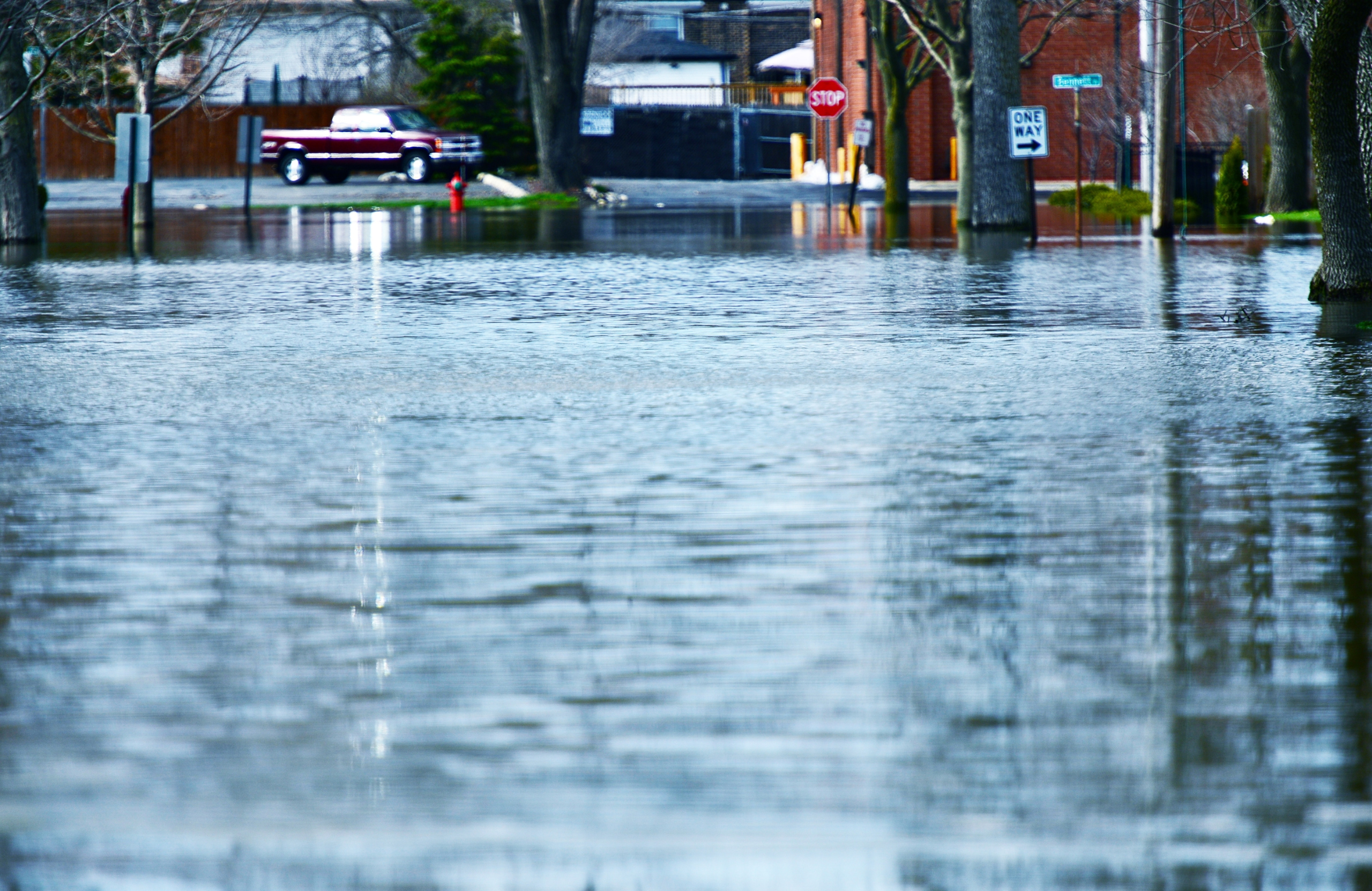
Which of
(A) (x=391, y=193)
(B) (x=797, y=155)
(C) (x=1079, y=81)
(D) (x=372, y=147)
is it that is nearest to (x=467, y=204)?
(A) (x=391, y=193)

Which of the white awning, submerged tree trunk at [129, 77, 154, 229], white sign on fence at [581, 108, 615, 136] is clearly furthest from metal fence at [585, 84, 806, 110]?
submerged tree trunk at [129, 77, 154, 229]

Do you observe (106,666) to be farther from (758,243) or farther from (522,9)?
(522,9)

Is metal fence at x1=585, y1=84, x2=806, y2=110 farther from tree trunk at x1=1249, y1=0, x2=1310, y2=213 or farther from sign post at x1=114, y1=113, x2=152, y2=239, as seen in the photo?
sign post at x1=114, y1=113, x2=152, y2=239

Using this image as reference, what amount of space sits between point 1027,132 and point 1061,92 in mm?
32100

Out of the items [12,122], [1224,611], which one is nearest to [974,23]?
[12,122]

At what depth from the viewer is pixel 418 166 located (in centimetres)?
5706

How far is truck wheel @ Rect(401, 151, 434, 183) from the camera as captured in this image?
187 ft

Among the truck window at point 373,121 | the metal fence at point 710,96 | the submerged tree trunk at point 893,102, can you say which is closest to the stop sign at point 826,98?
the submerged tree trunk at point 893,102

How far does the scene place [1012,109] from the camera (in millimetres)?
29484

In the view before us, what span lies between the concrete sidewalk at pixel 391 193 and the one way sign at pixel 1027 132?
19063mm

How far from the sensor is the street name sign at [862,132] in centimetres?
4234

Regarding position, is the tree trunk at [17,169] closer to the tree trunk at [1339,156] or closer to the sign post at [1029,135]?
the sign post at [1029,135]

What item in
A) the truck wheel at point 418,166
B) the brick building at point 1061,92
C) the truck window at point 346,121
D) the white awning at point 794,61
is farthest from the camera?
the white awning at point 794,61

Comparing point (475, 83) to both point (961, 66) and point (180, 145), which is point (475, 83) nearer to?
point (180, 145)
